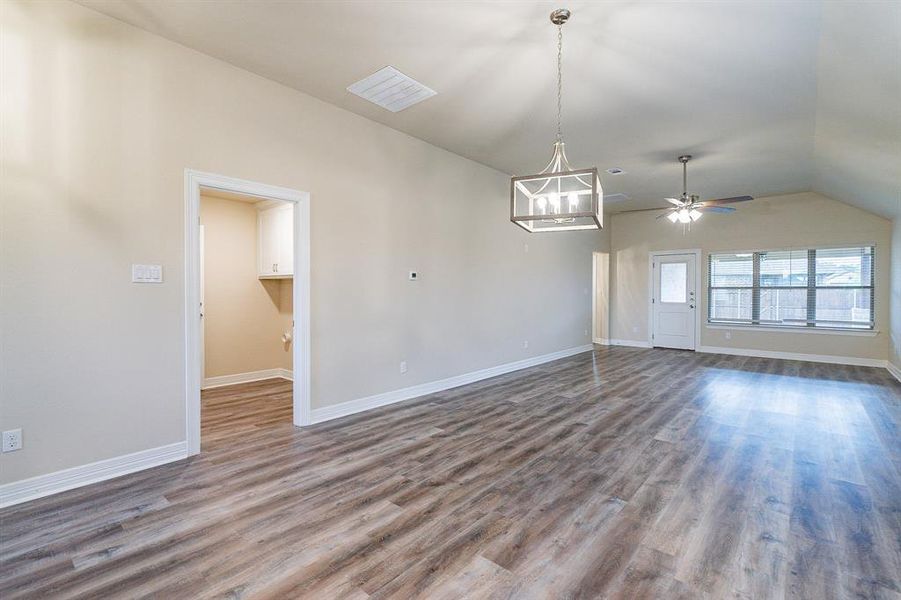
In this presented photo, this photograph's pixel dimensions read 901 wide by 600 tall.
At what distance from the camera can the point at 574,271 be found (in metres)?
8.26

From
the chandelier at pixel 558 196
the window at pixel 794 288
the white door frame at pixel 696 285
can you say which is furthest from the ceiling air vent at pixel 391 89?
the window at pixel 794 288

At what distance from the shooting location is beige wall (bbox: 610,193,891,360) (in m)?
6.98

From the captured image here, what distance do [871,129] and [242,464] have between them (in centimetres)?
598

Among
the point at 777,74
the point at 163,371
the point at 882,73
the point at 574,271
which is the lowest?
the point at 163,371

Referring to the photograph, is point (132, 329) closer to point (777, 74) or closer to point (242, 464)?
point (242, 464)

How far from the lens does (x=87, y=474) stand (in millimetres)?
2707

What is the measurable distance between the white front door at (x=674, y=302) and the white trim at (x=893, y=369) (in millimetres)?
2820

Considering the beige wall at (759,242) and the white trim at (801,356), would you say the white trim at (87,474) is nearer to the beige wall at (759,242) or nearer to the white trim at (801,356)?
the beige wall at (759,242)

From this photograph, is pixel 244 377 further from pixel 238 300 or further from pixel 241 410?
pixel 241 410

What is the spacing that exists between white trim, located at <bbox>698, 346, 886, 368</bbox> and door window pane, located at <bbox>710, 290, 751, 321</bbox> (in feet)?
2.06

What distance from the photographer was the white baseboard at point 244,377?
552 centimetres

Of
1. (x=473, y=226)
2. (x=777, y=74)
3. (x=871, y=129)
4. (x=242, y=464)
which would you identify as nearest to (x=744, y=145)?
(x=871, y=129)

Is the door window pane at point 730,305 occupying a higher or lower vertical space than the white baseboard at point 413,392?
higher

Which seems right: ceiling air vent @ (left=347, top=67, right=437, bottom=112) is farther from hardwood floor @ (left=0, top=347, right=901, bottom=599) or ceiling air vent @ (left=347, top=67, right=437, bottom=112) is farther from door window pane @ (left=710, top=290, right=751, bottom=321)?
door window pane @ (left=710, top=290, right=751, bottom=321)
